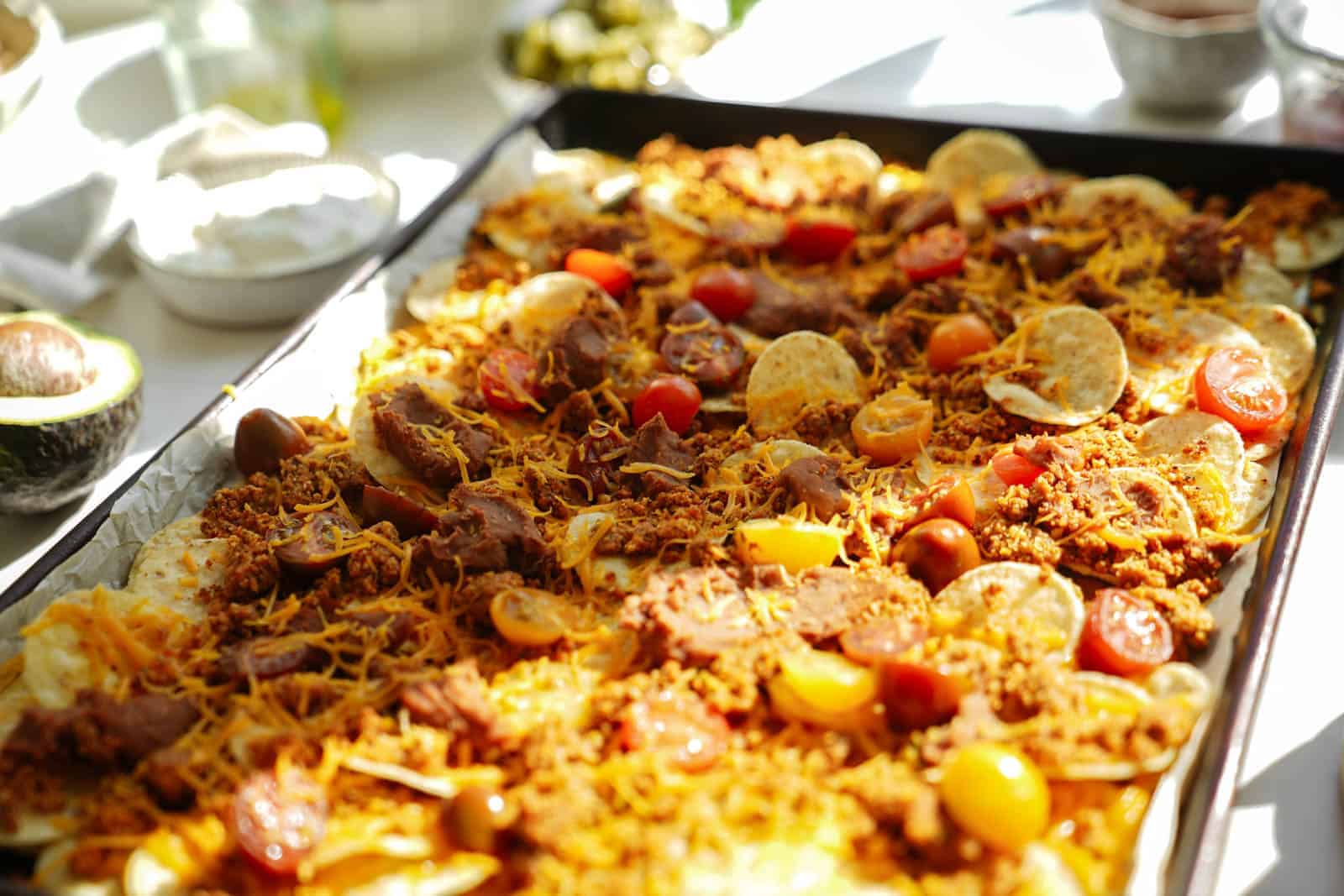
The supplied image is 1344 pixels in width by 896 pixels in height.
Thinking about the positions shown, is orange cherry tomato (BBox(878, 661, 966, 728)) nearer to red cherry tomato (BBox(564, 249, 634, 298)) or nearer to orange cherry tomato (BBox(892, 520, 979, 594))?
orange cherry tomato (BBox(892, 520, 979, 594))

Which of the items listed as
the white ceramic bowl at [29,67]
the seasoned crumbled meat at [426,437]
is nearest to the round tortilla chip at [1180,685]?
the seasoned crumbled meat at [426,437]

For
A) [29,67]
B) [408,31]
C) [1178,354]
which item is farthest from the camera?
[408,31]

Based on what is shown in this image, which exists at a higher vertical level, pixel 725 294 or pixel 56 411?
pixel 56 411

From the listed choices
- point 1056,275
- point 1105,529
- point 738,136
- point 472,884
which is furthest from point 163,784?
point 738,136

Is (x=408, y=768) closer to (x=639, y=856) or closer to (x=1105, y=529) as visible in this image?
(x=639, y=856)

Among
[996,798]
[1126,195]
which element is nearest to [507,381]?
[996,798]

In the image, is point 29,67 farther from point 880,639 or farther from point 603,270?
point 880,639

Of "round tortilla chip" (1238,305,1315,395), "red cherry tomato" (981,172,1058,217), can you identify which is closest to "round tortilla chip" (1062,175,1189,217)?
"red cherry tomato" (981,172,1058,217)
